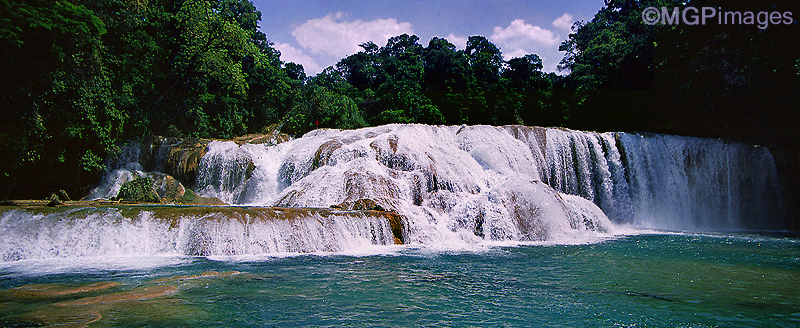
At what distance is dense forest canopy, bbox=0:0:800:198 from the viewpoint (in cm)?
1470

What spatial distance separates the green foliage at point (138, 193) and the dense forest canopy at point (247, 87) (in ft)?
10.5

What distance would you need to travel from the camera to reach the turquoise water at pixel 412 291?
187 inches

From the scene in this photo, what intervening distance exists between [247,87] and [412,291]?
21568 mm

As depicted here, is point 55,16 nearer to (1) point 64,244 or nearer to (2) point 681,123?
(1) point 64,244

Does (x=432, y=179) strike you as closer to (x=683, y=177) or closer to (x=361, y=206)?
(x=361, y=206)

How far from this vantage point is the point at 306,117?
96.2 ft

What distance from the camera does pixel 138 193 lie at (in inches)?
575

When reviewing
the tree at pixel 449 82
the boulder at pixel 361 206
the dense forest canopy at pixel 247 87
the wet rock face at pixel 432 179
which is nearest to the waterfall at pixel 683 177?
the dense forest canopy at pixel 247 87

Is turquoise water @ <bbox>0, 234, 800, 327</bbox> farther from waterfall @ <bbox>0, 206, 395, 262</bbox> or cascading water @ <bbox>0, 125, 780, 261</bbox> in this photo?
cascading water @ <bbox>0, 125, 780, 261</bbox>

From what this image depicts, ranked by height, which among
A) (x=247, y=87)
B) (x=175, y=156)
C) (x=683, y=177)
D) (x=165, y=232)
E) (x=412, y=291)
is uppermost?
(x=247, y=87)

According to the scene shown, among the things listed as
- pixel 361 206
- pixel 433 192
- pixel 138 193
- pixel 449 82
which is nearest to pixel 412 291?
pixel 361 206

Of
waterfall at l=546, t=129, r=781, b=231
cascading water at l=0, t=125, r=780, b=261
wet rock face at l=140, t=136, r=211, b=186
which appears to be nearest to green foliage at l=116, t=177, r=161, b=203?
cascading water at l=0, t=125, r=780, b=261

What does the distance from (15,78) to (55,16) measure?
2.49m

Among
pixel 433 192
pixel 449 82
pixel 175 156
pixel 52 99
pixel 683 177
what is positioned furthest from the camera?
pixel 449 82
